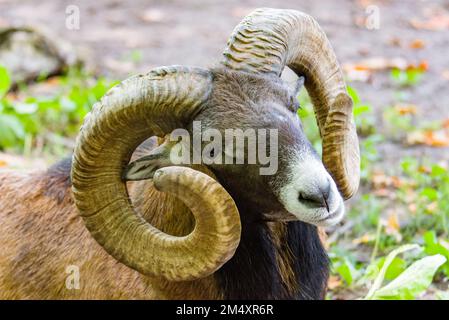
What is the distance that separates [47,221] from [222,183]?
1655 millimetres

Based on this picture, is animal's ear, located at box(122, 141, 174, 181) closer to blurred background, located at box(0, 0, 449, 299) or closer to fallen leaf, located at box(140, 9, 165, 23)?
blurred background, located at box(0, 0, 449, 299)

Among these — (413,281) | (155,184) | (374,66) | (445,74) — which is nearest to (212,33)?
(374,66)

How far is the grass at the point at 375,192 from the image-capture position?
7.01m

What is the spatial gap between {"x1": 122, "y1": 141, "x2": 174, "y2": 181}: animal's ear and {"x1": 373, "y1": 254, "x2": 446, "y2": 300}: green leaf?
1.86 m

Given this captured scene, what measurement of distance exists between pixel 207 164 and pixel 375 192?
4386 mm

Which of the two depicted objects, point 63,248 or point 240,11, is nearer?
point 63,248

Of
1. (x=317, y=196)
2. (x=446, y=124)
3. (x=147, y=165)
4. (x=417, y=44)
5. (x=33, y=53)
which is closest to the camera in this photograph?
(x=317, y=196)

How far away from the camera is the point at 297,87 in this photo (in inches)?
243

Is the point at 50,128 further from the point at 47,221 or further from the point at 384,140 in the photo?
the point at 47,221

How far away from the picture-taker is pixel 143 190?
6.20 m

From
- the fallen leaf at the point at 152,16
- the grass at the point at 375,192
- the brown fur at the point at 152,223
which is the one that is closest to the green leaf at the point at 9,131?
the grass at the point at 375,192

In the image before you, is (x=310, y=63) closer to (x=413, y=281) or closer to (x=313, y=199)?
(x=313, y=199)

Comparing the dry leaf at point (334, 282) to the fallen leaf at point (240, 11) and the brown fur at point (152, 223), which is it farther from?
the fallen leaf at point (240, 11)
